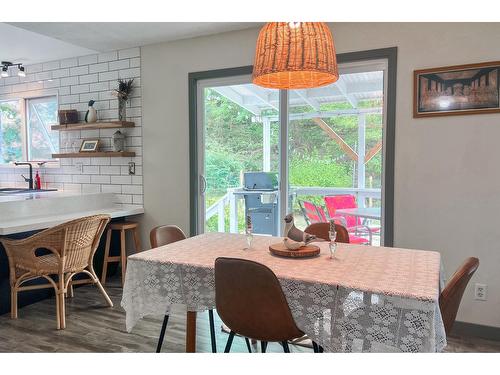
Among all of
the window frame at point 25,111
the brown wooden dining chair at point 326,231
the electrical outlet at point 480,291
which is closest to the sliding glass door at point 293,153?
the brown wooden dining chair at point 326,231

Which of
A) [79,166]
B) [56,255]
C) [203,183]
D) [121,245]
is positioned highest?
[79,166]

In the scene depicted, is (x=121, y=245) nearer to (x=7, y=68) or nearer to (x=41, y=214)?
(x=41, y=214)

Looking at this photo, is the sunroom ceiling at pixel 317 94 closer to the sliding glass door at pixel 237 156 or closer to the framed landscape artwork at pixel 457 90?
the sliding glass door at pixel 237 156

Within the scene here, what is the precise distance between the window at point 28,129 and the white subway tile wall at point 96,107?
7.6 inches

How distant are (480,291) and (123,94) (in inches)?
149

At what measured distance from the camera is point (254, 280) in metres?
1.67

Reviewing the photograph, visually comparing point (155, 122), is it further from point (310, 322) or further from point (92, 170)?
point (310, 322)

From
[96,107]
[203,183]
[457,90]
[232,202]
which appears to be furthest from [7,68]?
Answer: [457,90]

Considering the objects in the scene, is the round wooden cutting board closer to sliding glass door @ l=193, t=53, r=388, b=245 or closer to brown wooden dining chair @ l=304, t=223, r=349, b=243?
brown wooden dining chair @ l=304, t=223, r=349, b=243

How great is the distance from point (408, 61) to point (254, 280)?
228 cm

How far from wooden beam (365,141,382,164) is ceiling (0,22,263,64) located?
1.49 meters

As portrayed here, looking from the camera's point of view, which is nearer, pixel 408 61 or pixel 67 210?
pixel 408 61

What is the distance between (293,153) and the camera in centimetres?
360
